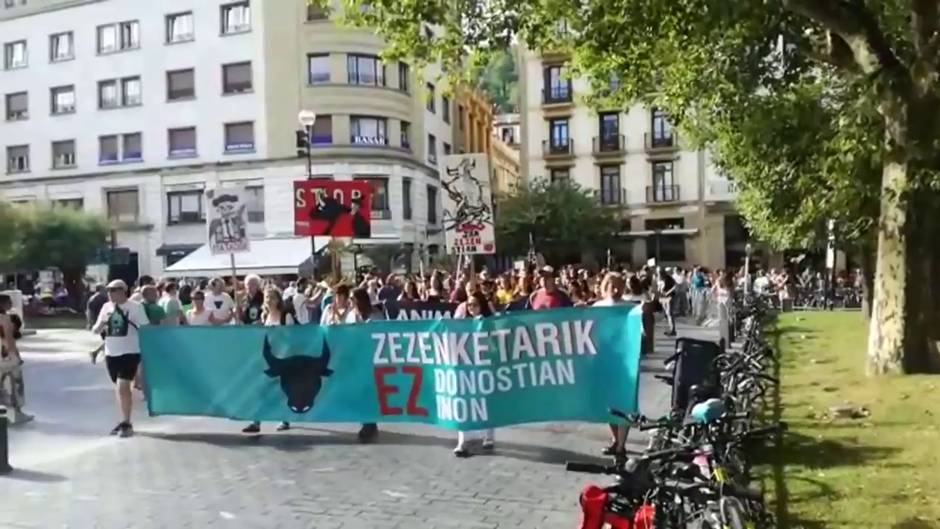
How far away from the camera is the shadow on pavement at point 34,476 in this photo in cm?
886

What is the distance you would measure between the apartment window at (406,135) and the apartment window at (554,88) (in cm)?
1493

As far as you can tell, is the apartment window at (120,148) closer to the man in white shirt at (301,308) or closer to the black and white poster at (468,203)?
the man in white shirt at (301,308)

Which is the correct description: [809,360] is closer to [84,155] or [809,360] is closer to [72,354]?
[72,354]

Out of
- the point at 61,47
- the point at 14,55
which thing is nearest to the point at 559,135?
→ the point at 61,47

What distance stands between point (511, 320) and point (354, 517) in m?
2.72

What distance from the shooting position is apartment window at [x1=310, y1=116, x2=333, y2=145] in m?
44.1

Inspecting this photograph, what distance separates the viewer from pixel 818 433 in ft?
32.6

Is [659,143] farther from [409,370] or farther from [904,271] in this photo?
[409,370]

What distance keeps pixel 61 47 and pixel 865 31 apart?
45620mm

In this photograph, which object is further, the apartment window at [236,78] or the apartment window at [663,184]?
the apartment window at [663,184]

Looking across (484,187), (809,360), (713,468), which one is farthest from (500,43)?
(713,468)

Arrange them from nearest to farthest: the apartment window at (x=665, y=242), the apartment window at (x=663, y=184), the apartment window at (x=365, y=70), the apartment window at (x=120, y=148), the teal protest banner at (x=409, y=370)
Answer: the teal protest banner at (x=409, y=370) → the apartment window at (x=365, y=70) → the apartment window at (x=120, y=148) → the apartment window at (x=665, y=242) → the apartment window at (x=663, y=184)

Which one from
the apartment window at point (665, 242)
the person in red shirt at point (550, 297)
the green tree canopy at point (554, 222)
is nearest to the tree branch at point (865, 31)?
the person in red shirt at point (550, 297)

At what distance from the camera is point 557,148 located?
2363 inches
